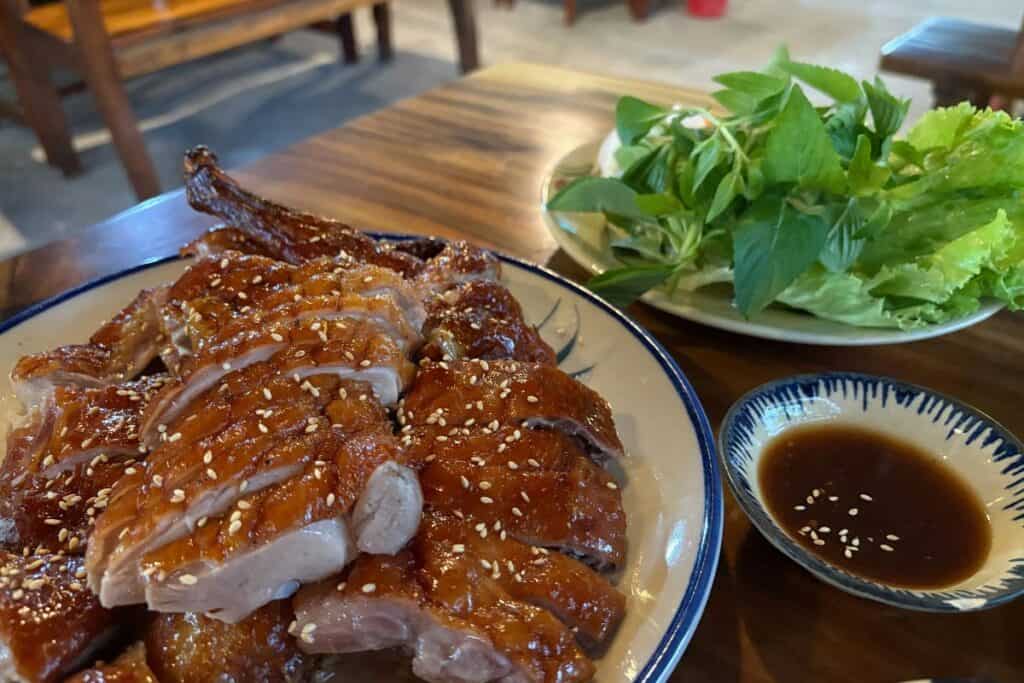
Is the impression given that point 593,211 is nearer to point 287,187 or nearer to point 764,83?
point 764,83

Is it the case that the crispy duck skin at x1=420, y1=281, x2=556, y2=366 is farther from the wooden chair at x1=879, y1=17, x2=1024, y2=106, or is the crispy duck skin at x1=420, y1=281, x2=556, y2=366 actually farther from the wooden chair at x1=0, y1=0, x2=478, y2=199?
the wooden chair at x1=0, y1=0, x2=478, y2=199

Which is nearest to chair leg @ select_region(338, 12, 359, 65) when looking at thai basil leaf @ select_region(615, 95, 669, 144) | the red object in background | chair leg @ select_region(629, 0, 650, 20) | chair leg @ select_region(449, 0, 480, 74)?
chair leg @ select_region(449, 0, 480, 74)

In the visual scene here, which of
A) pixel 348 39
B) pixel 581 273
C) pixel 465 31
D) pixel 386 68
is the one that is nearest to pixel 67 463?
pixel 581 273

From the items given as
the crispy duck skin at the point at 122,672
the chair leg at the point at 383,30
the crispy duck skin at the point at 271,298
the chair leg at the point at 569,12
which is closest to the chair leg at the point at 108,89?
the chair leg at the point at 383,30

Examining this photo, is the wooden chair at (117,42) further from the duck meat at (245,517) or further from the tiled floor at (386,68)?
the duck meat at (245,517)

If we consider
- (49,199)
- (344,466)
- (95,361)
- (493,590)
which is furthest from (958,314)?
(49,199)
